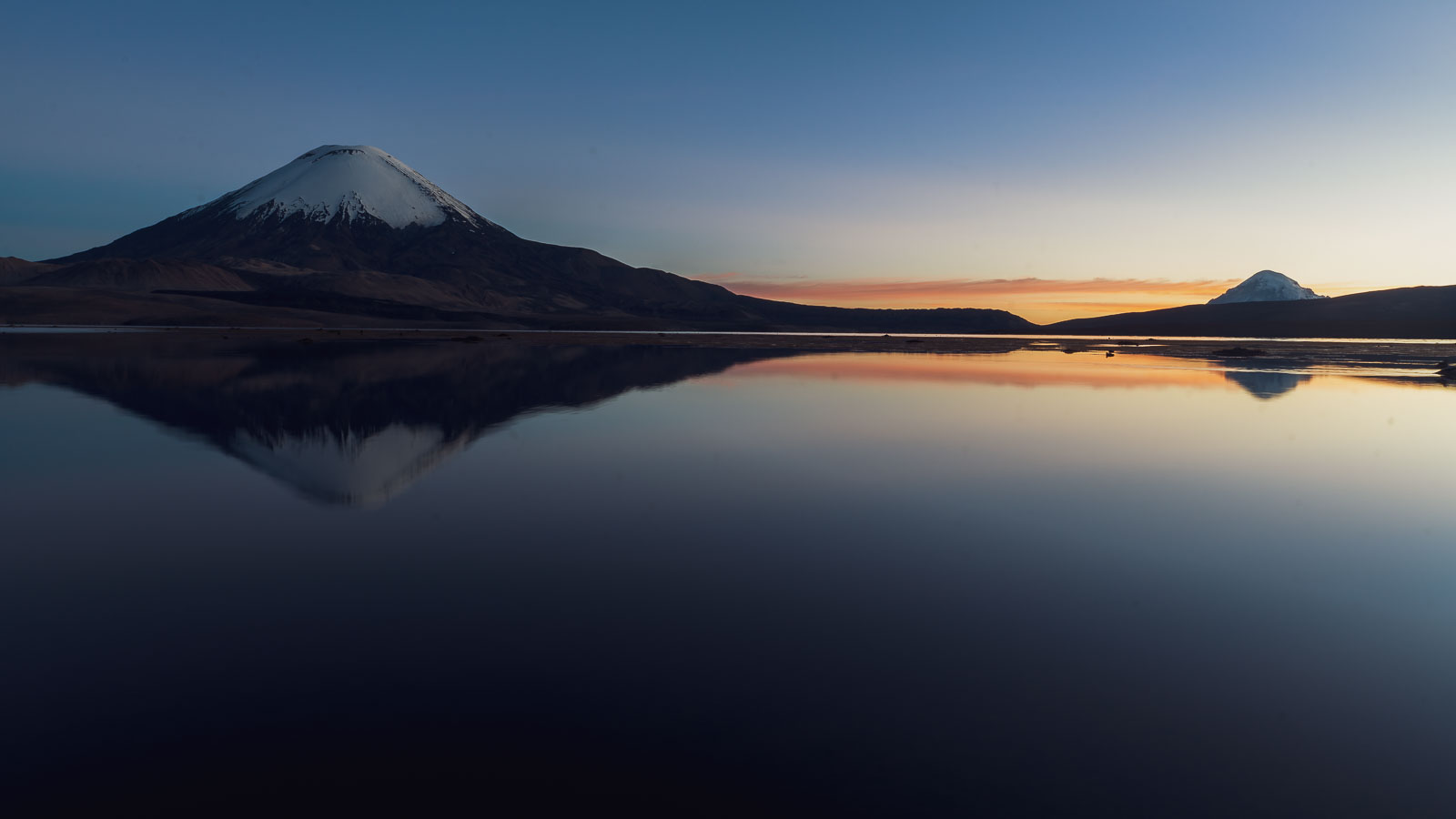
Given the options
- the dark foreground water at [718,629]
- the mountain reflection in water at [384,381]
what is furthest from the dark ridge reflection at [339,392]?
the dark foreground water at [718,629]

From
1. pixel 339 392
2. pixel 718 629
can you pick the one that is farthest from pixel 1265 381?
pixel 339 392

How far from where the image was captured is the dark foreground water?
15.4 feet

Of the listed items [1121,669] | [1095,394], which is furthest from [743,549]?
[1095,394]

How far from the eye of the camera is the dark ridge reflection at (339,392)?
48.6 feet

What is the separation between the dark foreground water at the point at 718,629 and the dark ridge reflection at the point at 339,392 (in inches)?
12.8

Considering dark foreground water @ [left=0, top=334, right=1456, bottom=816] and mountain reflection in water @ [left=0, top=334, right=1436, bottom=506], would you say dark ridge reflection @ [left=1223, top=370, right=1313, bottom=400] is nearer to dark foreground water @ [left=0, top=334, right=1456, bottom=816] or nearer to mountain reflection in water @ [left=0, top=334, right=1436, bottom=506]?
mountain reflection in water @ [left=0, top=334, right=1436, bottom=506]

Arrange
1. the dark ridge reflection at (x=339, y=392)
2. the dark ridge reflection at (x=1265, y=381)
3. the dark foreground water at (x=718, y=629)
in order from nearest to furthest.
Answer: the dark foreground water at (x=718, y=629) → the dark ridge reflection at (x=339, y=392) → the dark ridge reflection at (x=1265, y=381)

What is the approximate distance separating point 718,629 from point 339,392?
23.3 m

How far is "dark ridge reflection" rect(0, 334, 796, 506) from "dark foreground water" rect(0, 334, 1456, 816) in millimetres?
326

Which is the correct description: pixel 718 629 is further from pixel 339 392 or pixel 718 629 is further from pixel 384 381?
pixel 384 381

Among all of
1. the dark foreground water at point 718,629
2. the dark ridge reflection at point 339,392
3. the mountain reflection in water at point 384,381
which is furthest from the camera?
the mountain reflection in water at point 384,381

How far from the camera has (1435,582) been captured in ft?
28.7

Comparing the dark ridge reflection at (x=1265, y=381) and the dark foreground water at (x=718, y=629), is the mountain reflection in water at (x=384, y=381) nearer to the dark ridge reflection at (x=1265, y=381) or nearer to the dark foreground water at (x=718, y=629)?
the dark ridge reflection at (x=1265, y=381)

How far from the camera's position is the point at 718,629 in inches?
270
